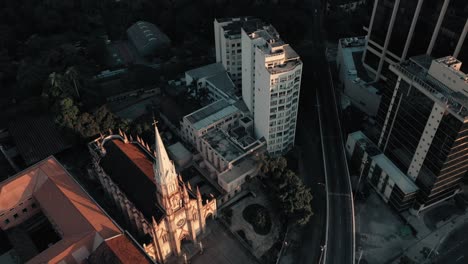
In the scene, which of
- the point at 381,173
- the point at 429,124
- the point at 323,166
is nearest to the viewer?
the point at 429,124

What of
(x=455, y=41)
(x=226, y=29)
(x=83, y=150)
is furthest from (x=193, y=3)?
(x=455, y=41)

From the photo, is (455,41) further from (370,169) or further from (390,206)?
(390,206)

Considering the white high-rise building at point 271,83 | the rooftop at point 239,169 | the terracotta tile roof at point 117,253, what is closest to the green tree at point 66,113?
the terracotta tile roof at point 117,253

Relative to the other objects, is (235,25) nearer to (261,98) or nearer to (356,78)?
(261,98)

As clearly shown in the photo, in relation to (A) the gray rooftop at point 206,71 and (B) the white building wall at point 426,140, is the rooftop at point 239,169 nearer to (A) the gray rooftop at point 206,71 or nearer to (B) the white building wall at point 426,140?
(A) the gray rooftop at point 206,71

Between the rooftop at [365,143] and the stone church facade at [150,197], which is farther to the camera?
the rooftop at [365,143]

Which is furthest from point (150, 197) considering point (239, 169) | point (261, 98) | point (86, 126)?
point (86, 126)
